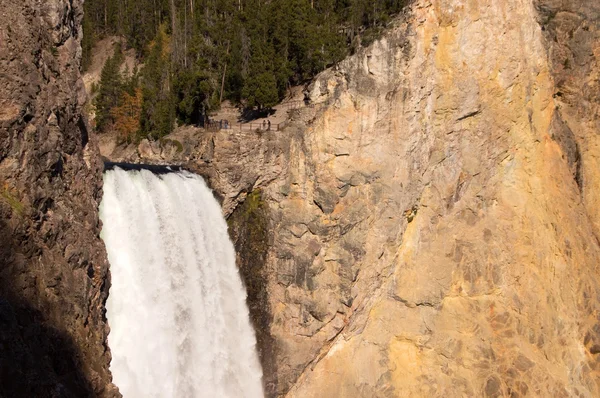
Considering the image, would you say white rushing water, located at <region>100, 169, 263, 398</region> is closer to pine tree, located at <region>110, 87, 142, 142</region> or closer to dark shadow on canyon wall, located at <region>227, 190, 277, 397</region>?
dark shadow on canyon wall, located at <region>227, 190, 277, 397</region>

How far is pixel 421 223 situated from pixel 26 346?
18.2 m

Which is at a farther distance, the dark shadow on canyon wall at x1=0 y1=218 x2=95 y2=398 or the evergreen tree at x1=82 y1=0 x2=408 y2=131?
the evergreen tree at x1=82 y1=0 x2=408 y2=131

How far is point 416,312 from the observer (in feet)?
91.1

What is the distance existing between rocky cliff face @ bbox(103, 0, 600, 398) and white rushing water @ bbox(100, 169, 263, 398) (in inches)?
41.0

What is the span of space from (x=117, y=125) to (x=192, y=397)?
2626 cm

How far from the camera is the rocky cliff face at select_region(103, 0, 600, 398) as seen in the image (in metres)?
Result: 26.6

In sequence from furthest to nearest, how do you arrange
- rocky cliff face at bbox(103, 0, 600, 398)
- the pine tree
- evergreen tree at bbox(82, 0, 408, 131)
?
the pine tree < evergreen tree at bbox(82, 0, 408, 131) < rocky cliff face at bbox(103, 0, 600, 398)

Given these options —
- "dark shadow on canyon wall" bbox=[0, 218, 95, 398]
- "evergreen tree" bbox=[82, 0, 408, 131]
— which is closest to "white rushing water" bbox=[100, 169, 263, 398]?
"dark shadow on canyon wall" bbox=[0, 218, 95, 398]

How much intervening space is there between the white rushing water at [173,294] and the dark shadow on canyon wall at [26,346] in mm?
4269

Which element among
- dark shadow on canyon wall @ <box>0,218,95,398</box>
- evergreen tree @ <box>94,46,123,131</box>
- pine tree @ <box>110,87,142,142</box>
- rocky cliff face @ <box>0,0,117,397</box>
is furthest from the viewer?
evergreen tree @ <box>94,46,123,131</box>

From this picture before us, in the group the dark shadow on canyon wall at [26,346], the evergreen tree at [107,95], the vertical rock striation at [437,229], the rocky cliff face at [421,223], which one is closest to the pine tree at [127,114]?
the evergreen tree at [107,95]

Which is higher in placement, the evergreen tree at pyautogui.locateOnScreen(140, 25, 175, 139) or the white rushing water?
the evergreen tree at pyautogui.locateOnScreen(140, 25, 175, 139)

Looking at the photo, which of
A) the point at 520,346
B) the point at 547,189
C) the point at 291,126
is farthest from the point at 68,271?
the point at 547,189

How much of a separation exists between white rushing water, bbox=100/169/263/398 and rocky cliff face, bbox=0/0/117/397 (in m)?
2.06
